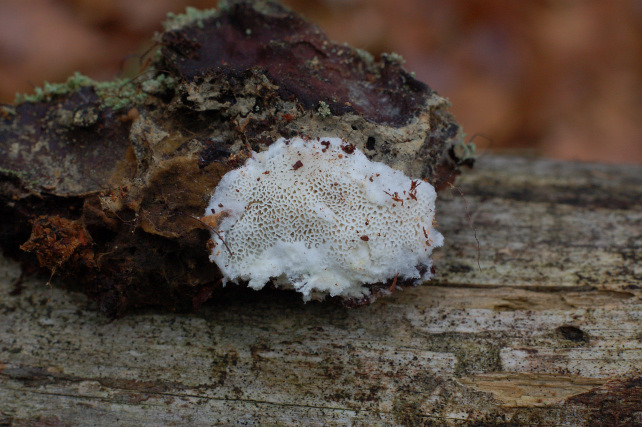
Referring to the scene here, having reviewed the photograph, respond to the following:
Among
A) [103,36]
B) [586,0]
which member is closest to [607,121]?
[586,0]

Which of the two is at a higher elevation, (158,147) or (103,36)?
(103,36)

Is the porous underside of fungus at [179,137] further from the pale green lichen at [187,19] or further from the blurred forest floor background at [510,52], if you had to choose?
the blurred forest floor background at [510,52]

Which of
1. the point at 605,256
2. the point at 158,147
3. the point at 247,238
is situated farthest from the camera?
the point at 605,256

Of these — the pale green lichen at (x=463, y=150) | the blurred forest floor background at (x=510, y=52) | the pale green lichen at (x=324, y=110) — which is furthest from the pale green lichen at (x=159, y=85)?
the blurred forest floor background at (x=510, y=52)

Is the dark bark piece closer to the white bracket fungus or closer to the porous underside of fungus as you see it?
the porous underside of fungus

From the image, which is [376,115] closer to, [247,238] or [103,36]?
[247,238]

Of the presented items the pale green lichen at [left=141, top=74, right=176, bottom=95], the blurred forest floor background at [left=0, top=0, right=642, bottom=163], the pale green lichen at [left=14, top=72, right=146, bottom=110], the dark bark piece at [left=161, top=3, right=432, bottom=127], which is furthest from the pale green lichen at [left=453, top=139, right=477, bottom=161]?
the blurred forest floor background at [left=0, top=0, right=642, bottom=163]
